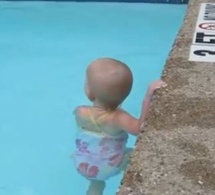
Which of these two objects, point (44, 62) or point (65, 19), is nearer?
point (44, 62)

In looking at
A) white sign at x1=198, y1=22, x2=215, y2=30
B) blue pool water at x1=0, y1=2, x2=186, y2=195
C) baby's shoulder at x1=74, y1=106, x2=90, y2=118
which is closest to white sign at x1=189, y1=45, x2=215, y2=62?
white sign at x1=198, y1=22, x2=215, y2=30

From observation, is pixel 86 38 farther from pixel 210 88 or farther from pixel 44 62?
pixel 210 88

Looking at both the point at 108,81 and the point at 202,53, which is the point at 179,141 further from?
the point at 202,53

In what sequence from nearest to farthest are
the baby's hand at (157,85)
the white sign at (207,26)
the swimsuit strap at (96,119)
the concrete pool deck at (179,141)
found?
the concrete pool deck at (179,141) → the baby's hand at (157,85) → the swimsuit strap at (96,119) → the white sign at (207,26)

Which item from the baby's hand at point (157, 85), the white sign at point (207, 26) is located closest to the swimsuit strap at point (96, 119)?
the baby's hand at point (157, 85)

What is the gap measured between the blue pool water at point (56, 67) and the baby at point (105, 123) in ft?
1.29

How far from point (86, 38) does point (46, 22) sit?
1.82ft

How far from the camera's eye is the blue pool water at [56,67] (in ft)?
9.47

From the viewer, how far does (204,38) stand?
7.33 ft

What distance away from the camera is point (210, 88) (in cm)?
179

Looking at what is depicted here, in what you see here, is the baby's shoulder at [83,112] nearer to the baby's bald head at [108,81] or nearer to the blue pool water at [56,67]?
the baby's bald head at [108,81]

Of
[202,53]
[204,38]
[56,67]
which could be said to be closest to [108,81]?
[202,53]

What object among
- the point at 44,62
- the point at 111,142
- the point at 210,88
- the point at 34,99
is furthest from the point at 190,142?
the point at 44,62

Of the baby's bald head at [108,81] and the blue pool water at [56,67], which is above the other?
the baby's bald head at [108,81]
